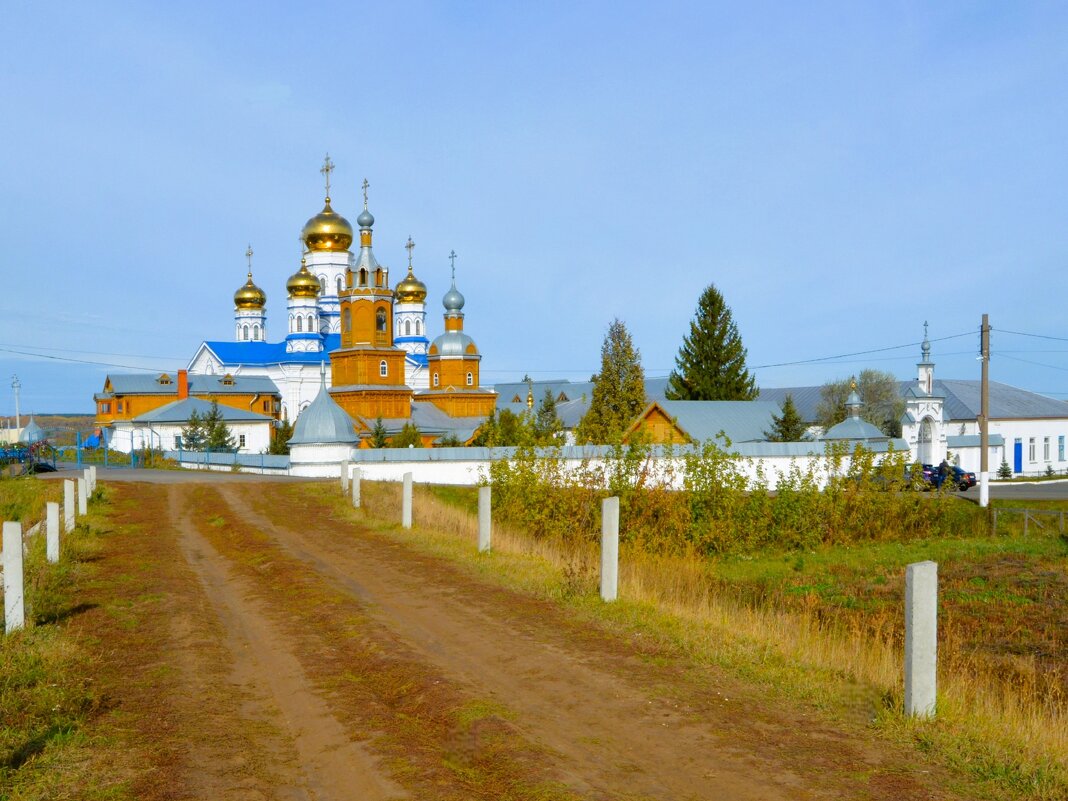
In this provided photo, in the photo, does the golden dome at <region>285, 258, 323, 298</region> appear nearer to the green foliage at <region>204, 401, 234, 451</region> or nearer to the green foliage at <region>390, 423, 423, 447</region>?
the green foliage at <region>204, 401, 234, 451</region>

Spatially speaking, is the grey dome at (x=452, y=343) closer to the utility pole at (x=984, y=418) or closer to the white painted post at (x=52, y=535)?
the utility pole at (x=984, y=418)

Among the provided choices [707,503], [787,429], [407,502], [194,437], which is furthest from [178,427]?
[407,502]

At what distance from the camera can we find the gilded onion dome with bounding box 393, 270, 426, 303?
9762 cm

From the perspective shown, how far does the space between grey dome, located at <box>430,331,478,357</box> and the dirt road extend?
73012mm

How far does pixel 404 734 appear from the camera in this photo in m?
6.88

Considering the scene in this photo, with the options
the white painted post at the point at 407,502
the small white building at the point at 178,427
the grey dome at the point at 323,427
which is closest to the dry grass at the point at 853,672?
the white painted post at the point at 407,502

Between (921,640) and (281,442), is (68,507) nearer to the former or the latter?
(921,640)

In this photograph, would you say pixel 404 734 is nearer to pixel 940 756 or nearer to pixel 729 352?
pixel 940 756

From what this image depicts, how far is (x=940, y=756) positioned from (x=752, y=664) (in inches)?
91.7

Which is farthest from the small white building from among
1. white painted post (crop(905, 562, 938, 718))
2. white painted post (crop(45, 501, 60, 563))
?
white painted post (crop(905, 562, 938, 718))

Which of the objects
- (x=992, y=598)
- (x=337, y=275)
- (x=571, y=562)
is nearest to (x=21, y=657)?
(x=571, y=562)

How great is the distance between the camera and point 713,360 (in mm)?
69875

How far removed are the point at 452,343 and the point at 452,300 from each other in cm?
534

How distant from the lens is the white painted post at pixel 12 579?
399 inches
